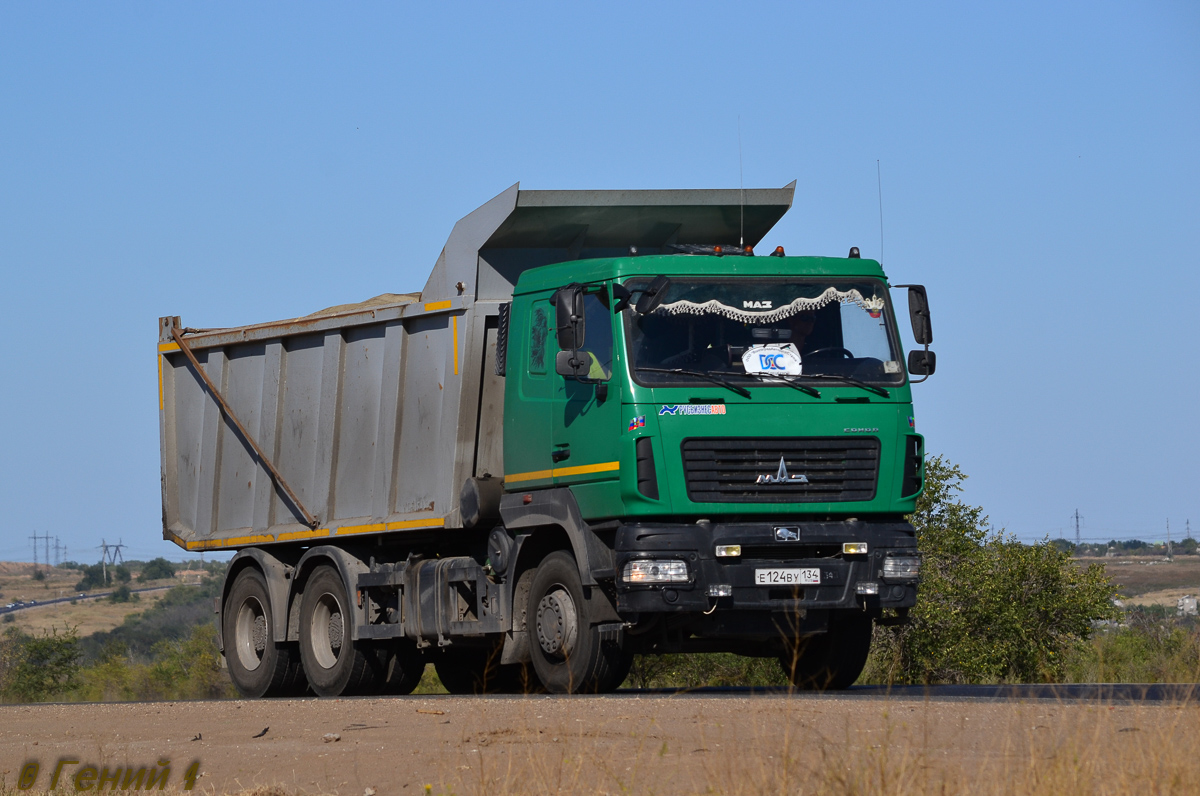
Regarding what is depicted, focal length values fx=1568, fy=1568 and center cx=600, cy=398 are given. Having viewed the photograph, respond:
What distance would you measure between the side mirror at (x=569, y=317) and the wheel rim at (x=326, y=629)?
14.7ft

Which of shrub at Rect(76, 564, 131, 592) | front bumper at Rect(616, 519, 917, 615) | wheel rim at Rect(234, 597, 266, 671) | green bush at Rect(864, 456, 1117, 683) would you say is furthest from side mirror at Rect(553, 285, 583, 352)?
shrub at Rect(76, 564, 131, 592)

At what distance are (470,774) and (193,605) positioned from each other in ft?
238

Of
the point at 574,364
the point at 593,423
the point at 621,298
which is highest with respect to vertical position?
the point at 621,298

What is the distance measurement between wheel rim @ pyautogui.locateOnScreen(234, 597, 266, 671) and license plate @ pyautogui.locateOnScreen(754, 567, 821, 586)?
21.0ft

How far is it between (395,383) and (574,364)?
303cm

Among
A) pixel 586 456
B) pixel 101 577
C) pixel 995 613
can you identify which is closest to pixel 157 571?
pixel 101 577

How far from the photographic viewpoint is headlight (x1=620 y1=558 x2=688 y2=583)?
1029cm

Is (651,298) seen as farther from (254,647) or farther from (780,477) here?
(254,647)

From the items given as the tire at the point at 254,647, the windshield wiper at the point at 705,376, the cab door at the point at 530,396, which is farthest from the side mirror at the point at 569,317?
the tire at the point at 254,647

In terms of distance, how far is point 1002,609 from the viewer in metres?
25.4

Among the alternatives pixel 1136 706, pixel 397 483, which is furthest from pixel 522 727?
pixel 397 483

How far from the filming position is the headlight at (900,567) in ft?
35.2

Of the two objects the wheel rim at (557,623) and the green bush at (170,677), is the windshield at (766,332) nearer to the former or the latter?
the wheel rim at (557,623)

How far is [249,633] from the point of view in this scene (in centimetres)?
1541
